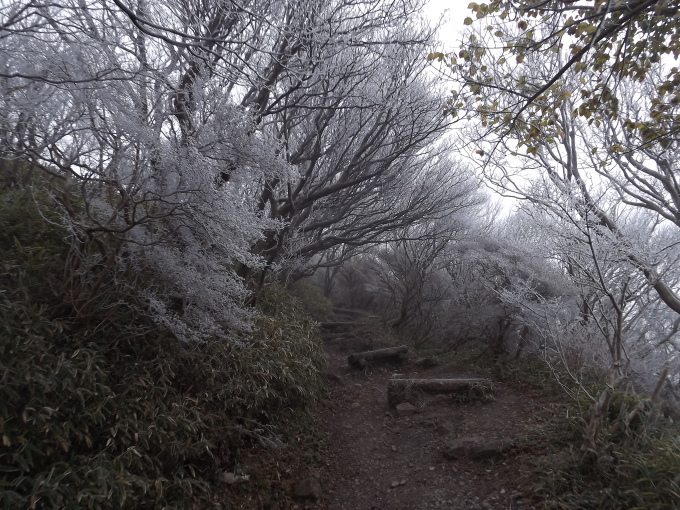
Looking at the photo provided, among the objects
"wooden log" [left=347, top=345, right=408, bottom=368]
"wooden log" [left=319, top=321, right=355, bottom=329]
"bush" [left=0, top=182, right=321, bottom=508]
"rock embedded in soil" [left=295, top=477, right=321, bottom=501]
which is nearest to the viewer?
"bush" [left=0, top=182, right=321, bottom=508]

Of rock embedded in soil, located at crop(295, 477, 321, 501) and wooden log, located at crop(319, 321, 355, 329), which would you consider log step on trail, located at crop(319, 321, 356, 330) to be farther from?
rock embedded in soil, located at crop(295, 477, 321, 501)

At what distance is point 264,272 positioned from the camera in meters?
6.15

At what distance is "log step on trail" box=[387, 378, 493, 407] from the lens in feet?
18.1

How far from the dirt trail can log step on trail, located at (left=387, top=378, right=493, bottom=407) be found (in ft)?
0.37

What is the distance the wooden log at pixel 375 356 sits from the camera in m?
7.46

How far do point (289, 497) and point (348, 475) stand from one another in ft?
2.47

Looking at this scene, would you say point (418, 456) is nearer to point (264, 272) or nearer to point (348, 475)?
point (348, 475)

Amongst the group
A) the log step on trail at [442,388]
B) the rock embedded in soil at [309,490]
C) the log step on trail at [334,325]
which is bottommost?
the rock embedded in soil at [309,490]

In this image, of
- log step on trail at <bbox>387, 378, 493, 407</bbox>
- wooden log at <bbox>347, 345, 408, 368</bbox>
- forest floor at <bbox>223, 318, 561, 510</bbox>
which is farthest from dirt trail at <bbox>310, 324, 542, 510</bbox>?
wooden log at <bbox>347, 345, 408, 368</bbox>

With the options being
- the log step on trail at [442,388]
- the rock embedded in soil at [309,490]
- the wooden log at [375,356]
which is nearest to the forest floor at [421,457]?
the rock embedded in soil at [309,490]

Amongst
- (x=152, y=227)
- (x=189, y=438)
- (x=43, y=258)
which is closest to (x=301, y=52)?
(x=152, y=227)

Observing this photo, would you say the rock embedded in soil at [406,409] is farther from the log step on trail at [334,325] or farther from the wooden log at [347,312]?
the wooden log at [347,312]

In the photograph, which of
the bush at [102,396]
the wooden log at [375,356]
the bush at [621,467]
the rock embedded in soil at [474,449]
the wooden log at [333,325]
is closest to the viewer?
the bush at [102,396]

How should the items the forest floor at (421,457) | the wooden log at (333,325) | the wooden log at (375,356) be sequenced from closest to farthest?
the forest floor at (421,457) → the wooden log at (375,356) → the wooden log at (333,325)
